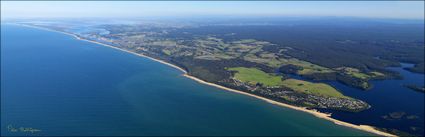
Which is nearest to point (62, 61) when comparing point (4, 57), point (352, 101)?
point (4, 57)

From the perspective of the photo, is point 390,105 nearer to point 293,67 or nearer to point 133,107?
point 293,67

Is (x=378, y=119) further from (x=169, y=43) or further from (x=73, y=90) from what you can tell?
(x=169, y=43)

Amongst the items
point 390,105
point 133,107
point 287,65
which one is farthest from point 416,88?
point 133,107
